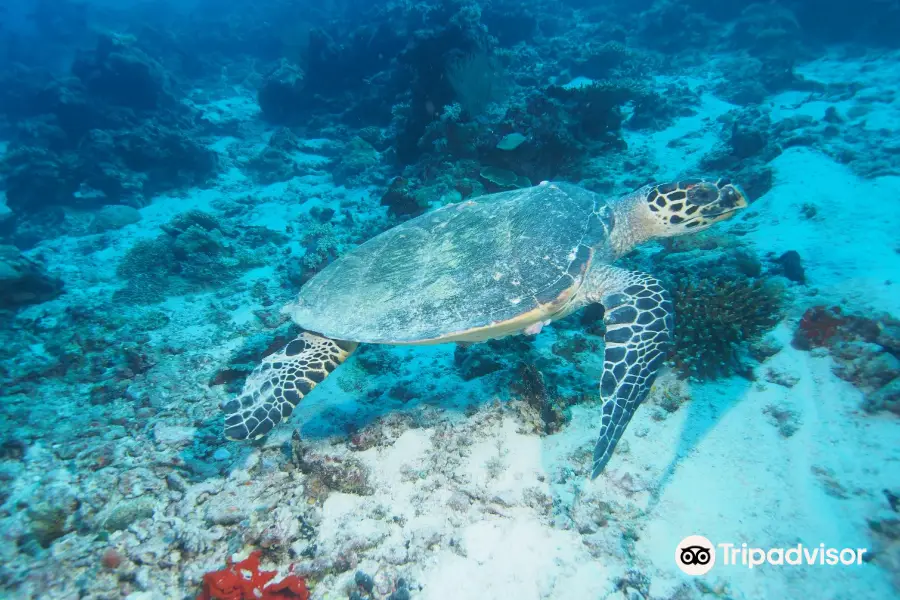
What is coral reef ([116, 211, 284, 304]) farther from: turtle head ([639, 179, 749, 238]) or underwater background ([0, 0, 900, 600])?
turtle head ([639, 179, 749, 238])

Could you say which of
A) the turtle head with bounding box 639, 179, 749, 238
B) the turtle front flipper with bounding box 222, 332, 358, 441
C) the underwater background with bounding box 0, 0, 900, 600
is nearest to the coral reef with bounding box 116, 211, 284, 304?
the underwater background with bounding box 0, 0, 900, 600

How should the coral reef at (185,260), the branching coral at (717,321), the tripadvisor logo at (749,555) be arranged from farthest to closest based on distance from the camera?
1. the coral reef at (185,260)
2. the branching coral at (717,321)
3. the tripadvisor logo at (749,555)

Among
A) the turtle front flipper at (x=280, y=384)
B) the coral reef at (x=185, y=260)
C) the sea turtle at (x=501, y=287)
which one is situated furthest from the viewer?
the coral reef at (x=185, y=260)

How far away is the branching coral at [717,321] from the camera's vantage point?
13.6 ft

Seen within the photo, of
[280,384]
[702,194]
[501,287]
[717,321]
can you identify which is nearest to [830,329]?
[717,321]

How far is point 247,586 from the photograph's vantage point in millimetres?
2816

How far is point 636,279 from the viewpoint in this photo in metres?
3.64

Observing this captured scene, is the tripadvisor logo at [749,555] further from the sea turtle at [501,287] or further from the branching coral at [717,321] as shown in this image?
the branching coral at [717,321]

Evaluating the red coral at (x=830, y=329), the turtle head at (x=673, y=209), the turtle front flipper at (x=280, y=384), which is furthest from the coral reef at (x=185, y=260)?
the red coral at (x=830, y=329)

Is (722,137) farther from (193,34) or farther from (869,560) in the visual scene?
(193,34)

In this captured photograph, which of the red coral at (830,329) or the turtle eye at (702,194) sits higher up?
the turtle eye at (702,194)

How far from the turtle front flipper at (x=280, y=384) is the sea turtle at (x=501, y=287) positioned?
0.01 m

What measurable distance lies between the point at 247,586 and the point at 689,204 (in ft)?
17.3

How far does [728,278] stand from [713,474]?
2.80 metres
